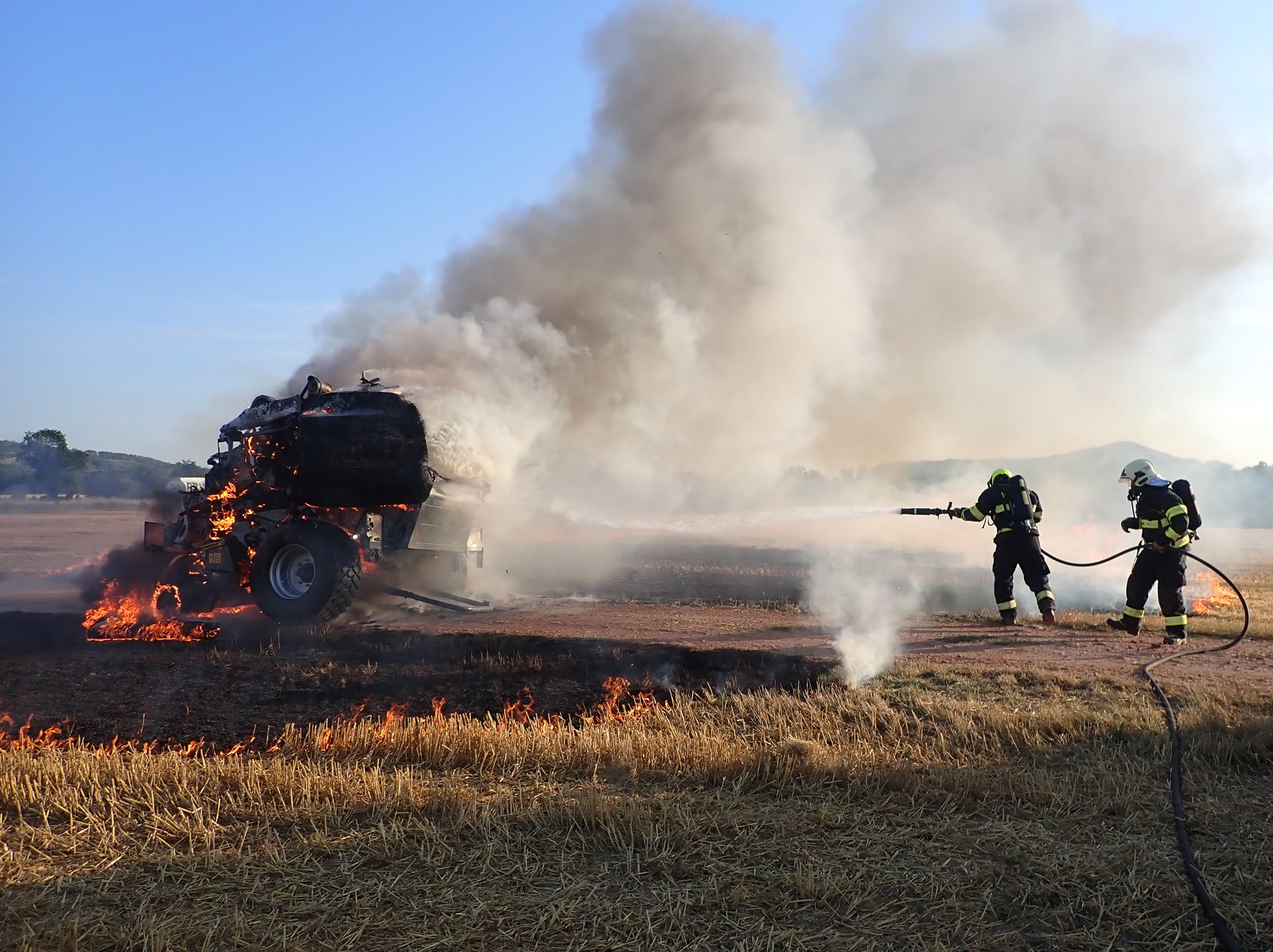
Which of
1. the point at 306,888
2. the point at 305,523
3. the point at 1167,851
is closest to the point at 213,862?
the point at 306,888

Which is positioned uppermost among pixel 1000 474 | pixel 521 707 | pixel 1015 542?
pixel 1000 474

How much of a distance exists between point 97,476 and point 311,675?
61.7 meters

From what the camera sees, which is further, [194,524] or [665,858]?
[194,524]

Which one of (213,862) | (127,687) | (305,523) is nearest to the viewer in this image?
(213,862)

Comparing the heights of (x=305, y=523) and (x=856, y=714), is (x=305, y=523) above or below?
above

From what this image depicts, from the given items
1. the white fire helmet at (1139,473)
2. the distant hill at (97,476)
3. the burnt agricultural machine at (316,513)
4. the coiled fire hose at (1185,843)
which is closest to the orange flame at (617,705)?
the coiled fire hose at (1185,843)

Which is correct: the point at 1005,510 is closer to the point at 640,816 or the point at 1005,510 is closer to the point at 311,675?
the point at 311,675

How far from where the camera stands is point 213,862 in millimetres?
3656

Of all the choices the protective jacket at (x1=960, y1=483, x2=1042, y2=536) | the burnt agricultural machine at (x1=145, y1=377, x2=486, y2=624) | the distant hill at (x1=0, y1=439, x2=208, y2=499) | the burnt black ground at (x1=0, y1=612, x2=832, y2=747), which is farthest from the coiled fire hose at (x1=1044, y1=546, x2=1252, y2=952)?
the distant hill at (x1=0, y1=439, x2=208, y2=499)

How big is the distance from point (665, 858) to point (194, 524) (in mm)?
10564

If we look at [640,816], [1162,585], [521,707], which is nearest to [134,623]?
[521,707]

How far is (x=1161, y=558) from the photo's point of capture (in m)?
10.9

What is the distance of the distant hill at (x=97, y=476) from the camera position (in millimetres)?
45209

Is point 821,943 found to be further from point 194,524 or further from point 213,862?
point 194,524
